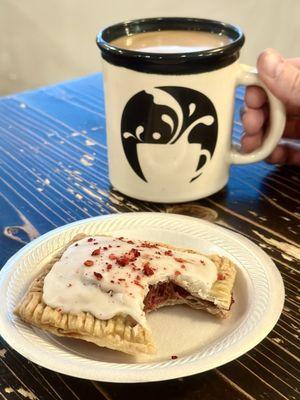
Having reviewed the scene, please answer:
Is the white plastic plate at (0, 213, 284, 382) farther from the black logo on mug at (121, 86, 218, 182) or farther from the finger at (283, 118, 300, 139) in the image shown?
the finger at (283, 118, 300, 139)

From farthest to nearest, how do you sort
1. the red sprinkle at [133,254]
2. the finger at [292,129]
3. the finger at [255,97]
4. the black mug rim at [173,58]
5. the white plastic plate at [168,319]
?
1. the finger at [292,129]
2. the finger at [255,97]
3. the black mug rim at [173,58]
4. the red sprinkle at [133,254]
5. the white plastic plate at [168,319]

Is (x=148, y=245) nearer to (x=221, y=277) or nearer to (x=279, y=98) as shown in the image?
(x=221, y=277)

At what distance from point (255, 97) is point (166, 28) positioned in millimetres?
149

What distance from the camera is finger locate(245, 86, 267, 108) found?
769 mm

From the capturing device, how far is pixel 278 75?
2.36ft

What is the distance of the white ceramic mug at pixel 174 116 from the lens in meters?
0.66

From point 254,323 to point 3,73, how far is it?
1.96 metres

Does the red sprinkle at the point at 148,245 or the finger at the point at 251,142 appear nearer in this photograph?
the red sprinkle at the point at 148,245

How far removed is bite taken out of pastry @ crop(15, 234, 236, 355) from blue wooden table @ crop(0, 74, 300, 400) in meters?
0.04

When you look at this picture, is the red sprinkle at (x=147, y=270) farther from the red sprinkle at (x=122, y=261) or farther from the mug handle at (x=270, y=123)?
the mug handle at (x=270, y=123)

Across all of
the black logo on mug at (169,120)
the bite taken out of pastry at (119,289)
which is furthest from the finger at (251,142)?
the bite taken out of pastry at (119,289)

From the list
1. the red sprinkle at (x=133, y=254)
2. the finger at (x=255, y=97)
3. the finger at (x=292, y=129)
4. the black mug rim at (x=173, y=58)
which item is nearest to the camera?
the red sprinkle at (x=133, y=254)

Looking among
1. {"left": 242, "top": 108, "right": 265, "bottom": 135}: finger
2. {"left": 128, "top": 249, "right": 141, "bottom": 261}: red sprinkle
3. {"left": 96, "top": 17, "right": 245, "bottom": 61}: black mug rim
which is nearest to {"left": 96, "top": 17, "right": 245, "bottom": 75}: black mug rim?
{"left": 96, "top": 17, "right": 245, "bottom": 61}: black mug rim

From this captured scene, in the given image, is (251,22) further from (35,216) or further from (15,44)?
(35,216)
